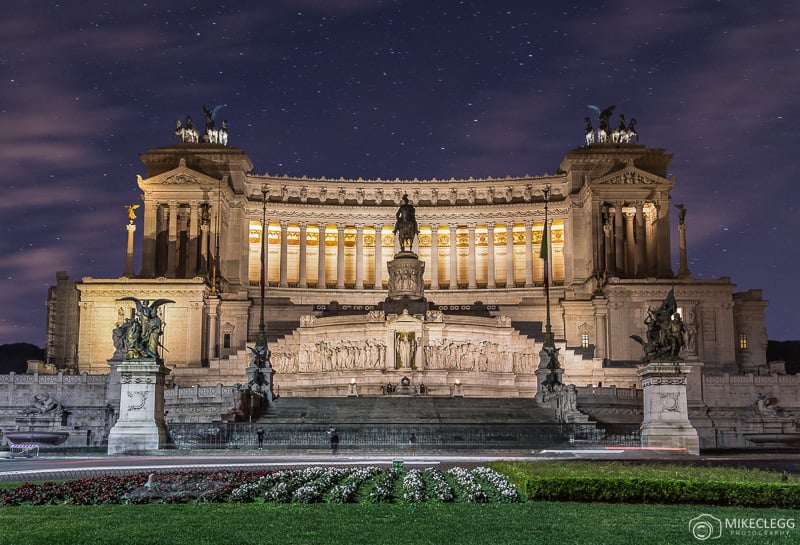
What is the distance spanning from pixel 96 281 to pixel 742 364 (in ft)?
183

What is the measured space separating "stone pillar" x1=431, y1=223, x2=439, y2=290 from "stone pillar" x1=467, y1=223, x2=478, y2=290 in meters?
3.38

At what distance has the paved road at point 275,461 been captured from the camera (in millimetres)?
31761

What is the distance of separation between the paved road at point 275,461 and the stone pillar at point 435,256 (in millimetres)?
68011

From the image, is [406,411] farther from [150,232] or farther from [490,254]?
[490,254]

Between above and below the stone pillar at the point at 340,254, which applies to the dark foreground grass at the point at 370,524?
below

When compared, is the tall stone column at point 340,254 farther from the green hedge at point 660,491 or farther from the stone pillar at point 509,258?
the green hedge at point 660,491

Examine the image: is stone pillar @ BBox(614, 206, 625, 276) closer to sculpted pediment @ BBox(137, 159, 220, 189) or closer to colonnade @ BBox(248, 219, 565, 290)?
colonnade @ BBox(248, 219, 565, 290)

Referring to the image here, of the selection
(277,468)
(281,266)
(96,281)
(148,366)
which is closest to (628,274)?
(281,266)

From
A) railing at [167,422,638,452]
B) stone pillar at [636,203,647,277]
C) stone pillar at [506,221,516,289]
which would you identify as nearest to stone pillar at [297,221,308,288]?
stone pillar at [506,221,516,289]

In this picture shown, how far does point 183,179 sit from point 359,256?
20.1 meters

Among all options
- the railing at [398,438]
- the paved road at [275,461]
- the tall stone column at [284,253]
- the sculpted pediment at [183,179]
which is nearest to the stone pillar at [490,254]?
the tall stone column at [284,253]

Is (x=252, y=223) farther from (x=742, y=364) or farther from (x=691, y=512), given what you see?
(x=691, y=512)

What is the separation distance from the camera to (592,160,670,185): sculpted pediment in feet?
332

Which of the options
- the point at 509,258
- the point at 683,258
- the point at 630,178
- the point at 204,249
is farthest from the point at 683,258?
the point at 204,249
